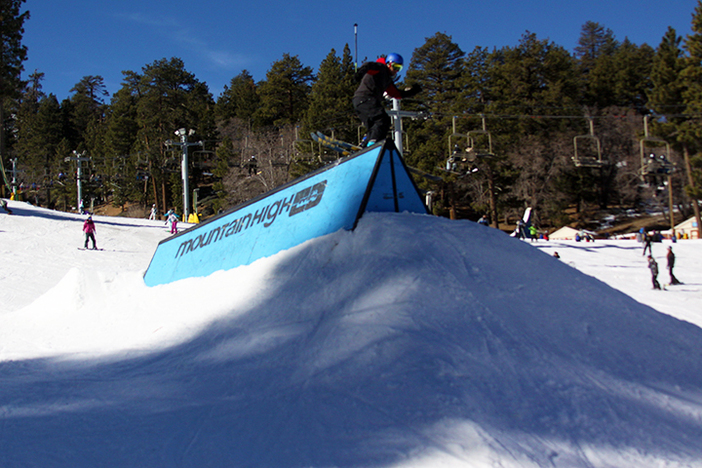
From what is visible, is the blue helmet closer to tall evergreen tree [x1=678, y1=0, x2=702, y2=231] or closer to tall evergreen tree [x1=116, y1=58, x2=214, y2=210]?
tall evergreen tree [x1=678, y1=0, x2=702, y2=231]

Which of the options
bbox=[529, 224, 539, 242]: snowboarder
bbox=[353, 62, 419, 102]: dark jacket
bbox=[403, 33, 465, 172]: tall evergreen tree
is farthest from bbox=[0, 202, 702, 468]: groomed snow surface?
bbox=[403, 33, 465, 172]: tall evergreen tree

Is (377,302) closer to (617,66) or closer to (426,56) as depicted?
(426,56)

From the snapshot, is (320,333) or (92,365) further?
(92,365)

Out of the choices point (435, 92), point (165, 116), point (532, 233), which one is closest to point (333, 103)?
point (435, 92)

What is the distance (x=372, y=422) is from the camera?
9.16ft

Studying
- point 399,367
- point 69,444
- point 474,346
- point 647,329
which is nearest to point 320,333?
point 399,367

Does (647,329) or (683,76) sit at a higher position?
(683,76)

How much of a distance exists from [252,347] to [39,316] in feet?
18.2

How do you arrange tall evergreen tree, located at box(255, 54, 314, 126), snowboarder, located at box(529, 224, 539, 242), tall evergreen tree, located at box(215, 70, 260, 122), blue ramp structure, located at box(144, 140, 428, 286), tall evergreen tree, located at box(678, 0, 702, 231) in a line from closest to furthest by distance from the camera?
blue ramp structure, located at box(144, 140, 428, 286), snowboarder, located at box(529, 224, 539, 242), tall evergreen tree, located at box(678, 0, 702, 231), tall evergreen tree, located at box(255, 54, 314, 126), tall evergreen tree, located at box(215, 70, 260, 122)

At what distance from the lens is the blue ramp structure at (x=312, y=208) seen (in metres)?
5.91

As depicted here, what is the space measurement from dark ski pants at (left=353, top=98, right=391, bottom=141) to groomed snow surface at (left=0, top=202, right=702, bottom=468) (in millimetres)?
1676

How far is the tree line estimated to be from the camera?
35312mm

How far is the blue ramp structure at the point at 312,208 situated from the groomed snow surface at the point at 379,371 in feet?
1.33

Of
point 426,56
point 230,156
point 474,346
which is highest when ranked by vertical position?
point 426,56
